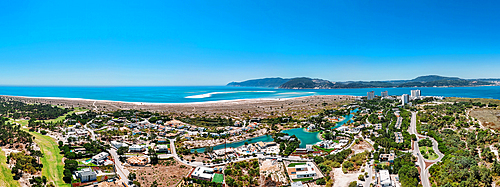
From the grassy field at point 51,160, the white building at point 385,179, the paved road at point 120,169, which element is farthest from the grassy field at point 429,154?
the grassy field at point 51,160

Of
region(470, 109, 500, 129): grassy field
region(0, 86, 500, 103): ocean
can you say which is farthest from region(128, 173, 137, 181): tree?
region(0, 86, 500, 103): ocean

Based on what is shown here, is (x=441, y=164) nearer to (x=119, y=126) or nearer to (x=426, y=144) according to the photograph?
(x=426, y=144)

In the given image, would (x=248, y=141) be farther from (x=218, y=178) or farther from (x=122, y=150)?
(x=122, y=150)

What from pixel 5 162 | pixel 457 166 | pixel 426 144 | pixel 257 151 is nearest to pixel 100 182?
pixel 5 162

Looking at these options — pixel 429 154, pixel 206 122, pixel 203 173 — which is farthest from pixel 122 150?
pixel 429 154

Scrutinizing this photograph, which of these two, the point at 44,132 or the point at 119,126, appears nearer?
the point at 44,132

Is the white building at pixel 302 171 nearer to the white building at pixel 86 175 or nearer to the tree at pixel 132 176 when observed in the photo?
the tree at pixel 132 176
